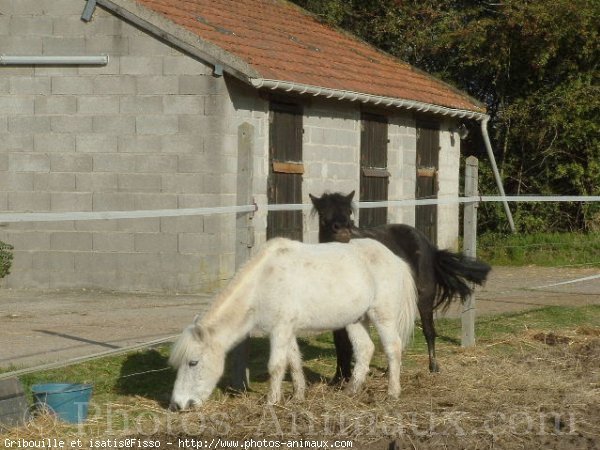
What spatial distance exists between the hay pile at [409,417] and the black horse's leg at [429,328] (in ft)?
2.11

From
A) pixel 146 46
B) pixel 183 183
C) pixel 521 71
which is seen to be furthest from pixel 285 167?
pixel 521 71

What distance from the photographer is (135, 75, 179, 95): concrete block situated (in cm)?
1459

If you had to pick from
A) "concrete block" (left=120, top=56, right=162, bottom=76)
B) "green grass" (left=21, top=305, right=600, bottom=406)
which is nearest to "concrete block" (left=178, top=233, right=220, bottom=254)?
"concrete block" (left=120, top=56, right=162, bottom=76)

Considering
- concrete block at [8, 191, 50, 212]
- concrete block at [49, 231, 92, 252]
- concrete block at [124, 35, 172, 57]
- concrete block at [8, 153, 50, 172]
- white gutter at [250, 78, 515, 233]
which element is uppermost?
concrete block at [124, 35, 172, 57]

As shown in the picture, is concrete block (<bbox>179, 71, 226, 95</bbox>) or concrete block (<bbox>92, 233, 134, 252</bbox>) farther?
concrete block (<bbox>92, 233, 134, 252</bbox>)

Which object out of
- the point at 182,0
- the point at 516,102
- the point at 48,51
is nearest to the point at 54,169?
the point at 48,51

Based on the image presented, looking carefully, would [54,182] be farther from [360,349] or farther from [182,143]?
[360,349]

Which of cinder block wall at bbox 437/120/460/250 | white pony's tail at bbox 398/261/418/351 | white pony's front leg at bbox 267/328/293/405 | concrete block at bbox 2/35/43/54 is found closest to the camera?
white pony's front leg at bbox 267/328/293/405

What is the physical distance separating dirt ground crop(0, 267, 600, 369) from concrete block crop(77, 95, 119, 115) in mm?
2442

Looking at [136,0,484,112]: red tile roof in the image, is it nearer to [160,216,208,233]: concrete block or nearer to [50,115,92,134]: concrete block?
[50,115,92,134]: concrete block

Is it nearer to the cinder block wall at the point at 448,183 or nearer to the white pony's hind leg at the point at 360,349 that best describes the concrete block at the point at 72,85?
the cinder block wall at the point at 448,183

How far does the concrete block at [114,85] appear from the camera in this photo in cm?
1483

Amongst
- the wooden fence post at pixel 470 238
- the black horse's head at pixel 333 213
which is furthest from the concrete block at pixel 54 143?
the black horse's head at pixel 333 213

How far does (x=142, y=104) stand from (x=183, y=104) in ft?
2.00
